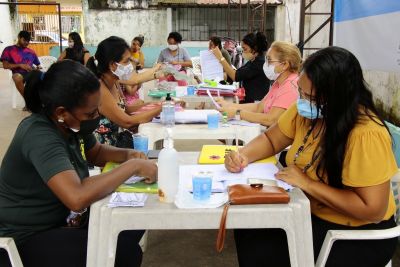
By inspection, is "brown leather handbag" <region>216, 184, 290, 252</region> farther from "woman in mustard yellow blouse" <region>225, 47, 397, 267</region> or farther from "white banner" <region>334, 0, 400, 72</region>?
"white banner" <region>334, 0, 400, 72</region>

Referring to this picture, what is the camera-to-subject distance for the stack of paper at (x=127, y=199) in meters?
1.57

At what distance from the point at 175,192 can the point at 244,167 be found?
0.52 meters

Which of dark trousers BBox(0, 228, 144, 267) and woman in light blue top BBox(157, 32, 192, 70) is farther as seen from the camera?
woman in light blue top BBox(157, 32, 192, 70)

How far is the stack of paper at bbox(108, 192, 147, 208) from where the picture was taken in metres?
1.57

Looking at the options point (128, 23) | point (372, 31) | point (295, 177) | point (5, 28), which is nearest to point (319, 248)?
point (295, 177)

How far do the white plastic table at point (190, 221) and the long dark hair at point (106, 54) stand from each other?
170 centimetres

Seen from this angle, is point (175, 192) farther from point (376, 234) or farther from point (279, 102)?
point (279, 102)

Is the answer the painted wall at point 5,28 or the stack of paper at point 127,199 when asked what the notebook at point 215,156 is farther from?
the painted wall at point 5,28

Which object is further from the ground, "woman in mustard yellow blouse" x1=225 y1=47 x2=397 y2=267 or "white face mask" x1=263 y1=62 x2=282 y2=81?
"white face mask" x1=263 y1=62 x2=282 y2=81

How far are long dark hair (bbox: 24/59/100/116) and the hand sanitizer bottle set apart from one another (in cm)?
42

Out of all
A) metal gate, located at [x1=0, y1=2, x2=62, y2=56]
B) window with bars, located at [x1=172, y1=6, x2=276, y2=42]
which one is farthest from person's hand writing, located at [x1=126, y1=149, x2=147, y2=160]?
metal gate, located at [x1=0, y1=2, x2=62, y2=56]

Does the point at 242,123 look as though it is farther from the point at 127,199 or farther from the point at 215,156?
the point at 127,199

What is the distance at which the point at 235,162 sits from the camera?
1988mm

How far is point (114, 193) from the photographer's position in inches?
65.9
